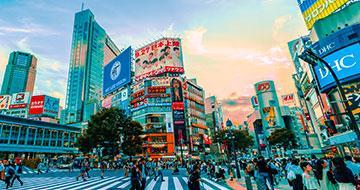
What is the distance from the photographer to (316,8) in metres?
34.0

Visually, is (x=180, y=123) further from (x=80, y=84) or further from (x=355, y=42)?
(x=80, y=84)

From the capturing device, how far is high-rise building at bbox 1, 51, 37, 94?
154m

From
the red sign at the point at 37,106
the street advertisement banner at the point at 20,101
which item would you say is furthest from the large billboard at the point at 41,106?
the street advertisement banner at the point at 20,101

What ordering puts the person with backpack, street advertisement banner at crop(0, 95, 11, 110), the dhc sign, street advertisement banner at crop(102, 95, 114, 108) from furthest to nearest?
1. street advertisement banner at crop(0, 95, 11, 110)
2. street advertisement banner at crop(102, 95, 114, 108)
3. the dhc sign
4. the person with backpack

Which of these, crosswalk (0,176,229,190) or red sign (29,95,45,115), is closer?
crosswalk (0,176,229,190)

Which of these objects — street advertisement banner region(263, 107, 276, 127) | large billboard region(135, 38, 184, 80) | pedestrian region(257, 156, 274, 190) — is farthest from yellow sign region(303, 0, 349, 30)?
street advertisement banner region(263, 107, 276, 127)

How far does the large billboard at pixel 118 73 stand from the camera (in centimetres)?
5028

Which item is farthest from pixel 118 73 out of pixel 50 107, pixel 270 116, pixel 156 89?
pixel 270 116

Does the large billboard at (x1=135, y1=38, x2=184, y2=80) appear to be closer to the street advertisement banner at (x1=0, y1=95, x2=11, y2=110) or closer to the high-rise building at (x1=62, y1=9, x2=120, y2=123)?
the street advertisement banner at (x1=0, y1=95, x2=11, y2=110)

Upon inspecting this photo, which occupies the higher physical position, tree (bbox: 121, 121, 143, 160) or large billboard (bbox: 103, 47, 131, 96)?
large billboard (bbox: 103, 47, 131, 96)

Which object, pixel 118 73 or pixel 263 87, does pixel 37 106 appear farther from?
pixel 263 87

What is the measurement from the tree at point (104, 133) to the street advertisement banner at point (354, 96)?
34.6m

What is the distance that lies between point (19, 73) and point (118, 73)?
516 ft

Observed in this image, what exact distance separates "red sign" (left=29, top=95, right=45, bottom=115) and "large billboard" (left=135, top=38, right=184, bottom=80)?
1199 inches
